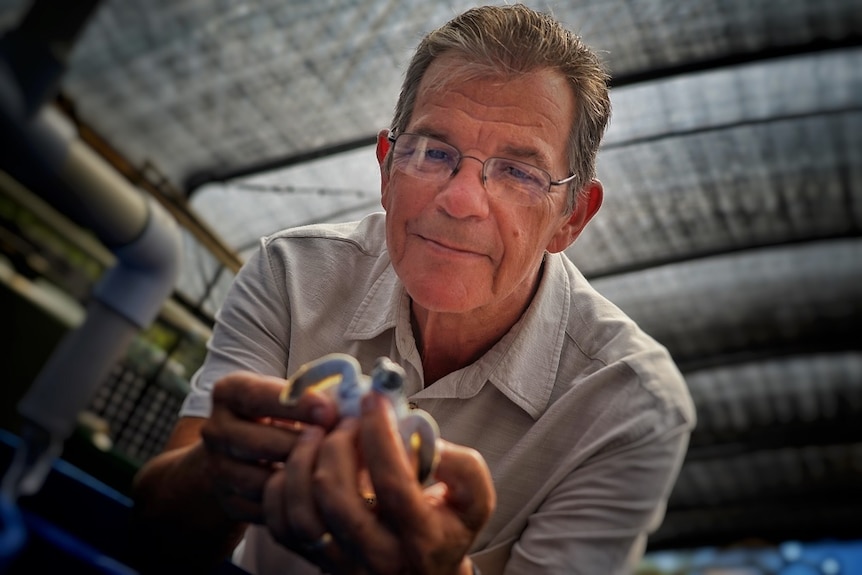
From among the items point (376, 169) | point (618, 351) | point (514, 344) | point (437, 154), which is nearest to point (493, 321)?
point (514, 344)

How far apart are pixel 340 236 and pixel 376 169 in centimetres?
591

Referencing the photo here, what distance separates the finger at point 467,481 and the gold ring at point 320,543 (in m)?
0.16

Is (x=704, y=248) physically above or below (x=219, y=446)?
above

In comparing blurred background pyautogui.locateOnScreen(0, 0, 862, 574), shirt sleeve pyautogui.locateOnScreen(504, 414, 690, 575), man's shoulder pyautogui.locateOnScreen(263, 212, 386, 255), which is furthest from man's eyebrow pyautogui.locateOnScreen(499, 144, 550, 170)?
blurred background pyautogui.locateOnScreen(0, 0, 862, 574)

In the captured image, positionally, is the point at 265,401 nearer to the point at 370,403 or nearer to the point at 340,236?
the point at 370,403

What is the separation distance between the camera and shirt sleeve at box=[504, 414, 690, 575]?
1.65 meters

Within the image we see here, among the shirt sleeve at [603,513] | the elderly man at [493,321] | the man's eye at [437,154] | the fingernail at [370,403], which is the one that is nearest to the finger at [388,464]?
the fingernail at [370,403]

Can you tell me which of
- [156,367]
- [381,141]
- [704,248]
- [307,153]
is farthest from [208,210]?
[381,141]

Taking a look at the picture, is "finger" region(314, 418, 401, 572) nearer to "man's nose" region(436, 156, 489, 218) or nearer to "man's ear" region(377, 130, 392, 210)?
"man's nose" region(436, 156, 489, 218)

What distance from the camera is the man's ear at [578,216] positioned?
211cm

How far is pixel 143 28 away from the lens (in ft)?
19.4

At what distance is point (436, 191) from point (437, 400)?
1.50ft

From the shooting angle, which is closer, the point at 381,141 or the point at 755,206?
the point at 381,141

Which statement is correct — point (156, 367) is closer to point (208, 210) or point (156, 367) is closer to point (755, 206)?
point (208, 210)
